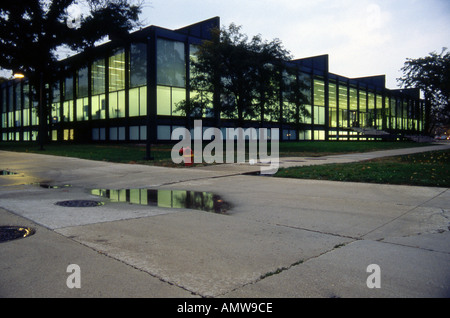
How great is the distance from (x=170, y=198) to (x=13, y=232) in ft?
11.4

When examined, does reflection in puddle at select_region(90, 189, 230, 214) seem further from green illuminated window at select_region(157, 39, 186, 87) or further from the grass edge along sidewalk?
green illuminated window at select_region(157, 39, 186, 87)

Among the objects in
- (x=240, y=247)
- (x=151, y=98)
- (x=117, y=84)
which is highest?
(x=117, y=84)

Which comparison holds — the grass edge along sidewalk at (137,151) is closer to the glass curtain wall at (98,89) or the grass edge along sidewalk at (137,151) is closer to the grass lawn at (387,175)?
the grass lawn at (387,175)

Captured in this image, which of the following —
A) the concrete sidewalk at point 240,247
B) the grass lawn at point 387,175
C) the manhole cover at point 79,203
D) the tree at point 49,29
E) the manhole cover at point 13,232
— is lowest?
the concrete sidewalk at point 240,247

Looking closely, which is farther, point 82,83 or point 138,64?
point 82,83

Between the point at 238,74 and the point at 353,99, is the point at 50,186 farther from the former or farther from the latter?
→ the point at 353,99

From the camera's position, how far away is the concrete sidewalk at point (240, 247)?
9.77 feet

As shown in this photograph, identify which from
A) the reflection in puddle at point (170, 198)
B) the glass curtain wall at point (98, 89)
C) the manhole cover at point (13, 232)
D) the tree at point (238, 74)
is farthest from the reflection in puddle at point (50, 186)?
the glass curtain wall at point (98, 89)

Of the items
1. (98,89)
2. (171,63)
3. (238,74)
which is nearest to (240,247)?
(238,74)

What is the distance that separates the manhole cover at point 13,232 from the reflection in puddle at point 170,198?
98.0 inches

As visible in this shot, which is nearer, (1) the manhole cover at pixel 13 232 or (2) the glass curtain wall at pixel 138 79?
(1) the manhole cover at pixel 13 232

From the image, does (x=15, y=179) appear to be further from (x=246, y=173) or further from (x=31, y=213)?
(x=246, y=173)

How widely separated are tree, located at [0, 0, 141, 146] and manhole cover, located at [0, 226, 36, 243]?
38.0m

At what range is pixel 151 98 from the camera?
32.0 metres
